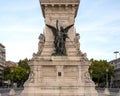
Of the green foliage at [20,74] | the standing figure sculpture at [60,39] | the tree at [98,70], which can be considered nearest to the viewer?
the standing figure sculpture at [60,39]

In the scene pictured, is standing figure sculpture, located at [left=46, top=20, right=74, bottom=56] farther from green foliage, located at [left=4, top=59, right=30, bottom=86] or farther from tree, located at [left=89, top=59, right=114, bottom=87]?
tree, located at [left=89, top=59, right=114, bottom=87]

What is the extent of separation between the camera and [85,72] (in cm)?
4781

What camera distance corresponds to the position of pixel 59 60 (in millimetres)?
47844

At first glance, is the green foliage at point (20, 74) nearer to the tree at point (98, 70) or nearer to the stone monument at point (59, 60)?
the tree at point (98, 70)

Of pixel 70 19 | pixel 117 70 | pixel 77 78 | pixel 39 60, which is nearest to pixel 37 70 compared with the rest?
pixel 39 60

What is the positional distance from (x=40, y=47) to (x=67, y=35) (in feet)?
12.8

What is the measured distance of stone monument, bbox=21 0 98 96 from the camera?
46.8m

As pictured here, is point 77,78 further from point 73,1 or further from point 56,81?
point 73,1

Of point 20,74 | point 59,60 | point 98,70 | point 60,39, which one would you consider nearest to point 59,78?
point 59,60

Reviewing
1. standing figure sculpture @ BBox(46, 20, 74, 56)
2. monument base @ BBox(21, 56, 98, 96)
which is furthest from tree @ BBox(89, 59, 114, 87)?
monument base @ BBox(21, 56, 98, 96)

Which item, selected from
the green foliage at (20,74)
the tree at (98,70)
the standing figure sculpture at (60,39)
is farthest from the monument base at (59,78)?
the tree at (98,70)

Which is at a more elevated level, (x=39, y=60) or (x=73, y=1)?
(x=73, y=1)

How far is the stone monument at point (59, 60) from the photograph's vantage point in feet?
153

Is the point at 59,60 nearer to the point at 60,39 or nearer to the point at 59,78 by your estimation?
the point at 59,78
